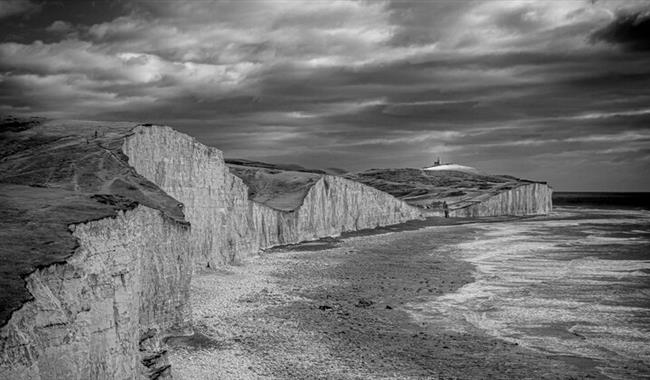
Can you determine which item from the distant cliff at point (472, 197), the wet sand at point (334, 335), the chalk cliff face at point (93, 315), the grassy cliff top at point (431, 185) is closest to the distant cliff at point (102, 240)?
the chalk cliff face at point (93, 315)

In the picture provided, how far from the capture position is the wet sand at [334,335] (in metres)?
17.0

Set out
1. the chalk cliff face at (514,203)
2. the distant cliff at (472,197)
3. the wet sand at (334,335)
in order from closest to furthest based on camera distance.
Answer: the wet sand at (334,335) → the chalk cliff face at (514,203) → the distant cliff at (472,197)

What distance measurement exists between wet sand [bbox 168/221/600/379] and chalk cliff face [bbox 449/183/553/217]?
217 ft

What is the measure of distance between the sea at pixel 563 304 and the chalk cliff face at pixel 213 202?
14187mm

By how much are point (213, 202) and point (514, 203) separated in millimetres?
85612

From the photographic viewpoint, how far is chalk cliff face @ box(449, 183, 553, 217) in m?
99.4

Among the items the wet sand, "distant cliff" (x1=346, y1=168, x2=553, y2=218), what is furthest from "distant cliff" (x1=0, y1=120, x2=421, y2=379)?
"distant cliff" (x1=346, y1=168, x2=553, y2=218)

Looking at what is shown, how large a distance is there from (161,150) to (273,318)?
456 inches

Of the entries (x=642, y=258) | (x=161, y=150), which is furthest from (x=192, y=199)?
(x=642, y=258)

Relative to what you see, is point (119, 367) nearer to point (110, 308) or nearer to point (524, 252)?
point (110, 308)

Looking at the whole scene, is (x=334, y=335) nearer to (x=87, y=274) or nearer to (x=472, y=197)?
(x=87, y=274)

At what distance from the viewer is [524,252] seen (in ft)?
153

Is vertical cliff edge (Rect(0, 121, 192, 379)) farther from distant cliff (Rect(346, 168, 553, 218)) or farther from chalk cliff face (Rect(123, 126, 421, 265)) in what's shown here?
distant cliff (Rect(346, 168, 553, 218))

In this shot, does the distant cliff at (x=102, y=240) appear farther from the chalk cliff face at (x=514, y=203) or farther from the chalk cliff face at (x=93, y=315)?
the chalk cliff face at (x=514, y=203)
